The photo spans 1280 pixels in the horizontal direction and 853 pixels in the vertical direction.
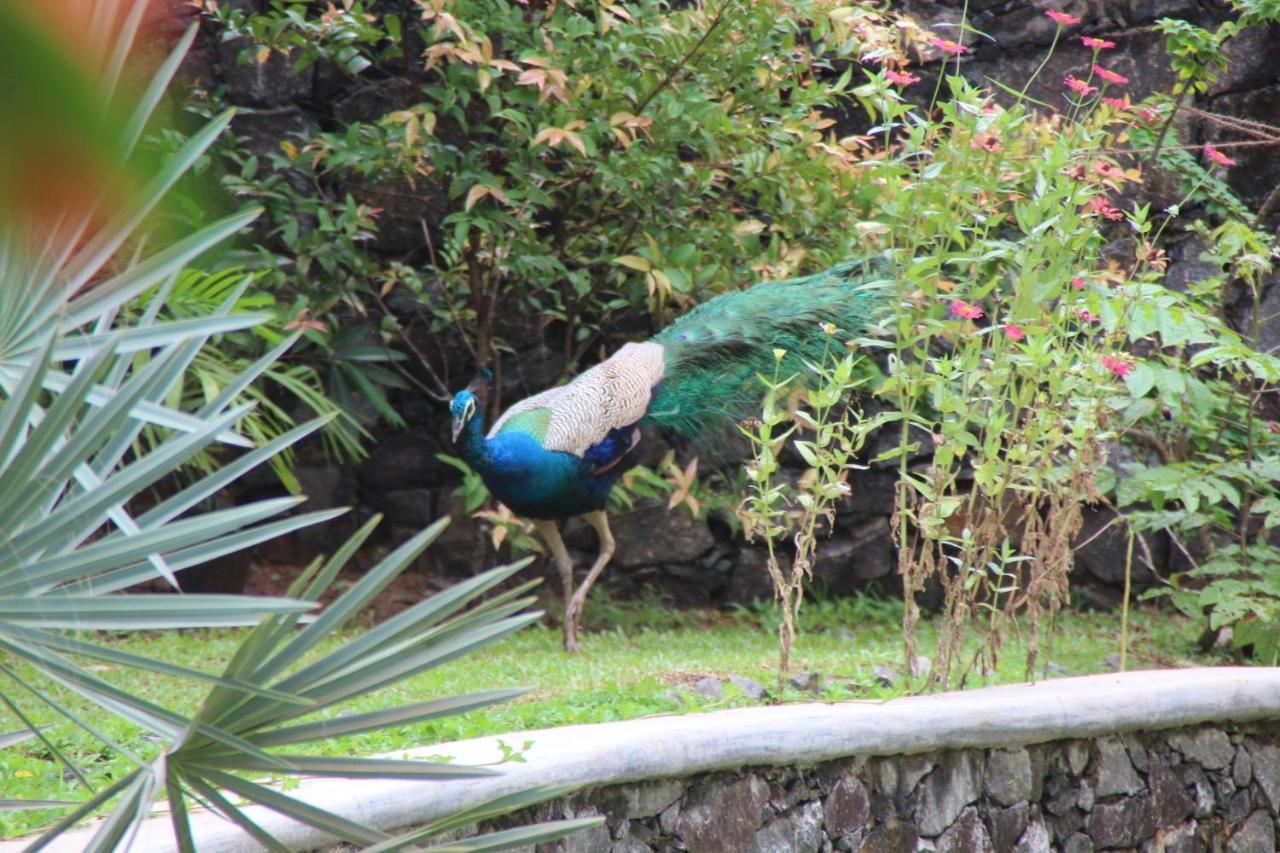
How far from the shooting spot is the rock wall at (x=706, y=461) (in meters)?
7.09

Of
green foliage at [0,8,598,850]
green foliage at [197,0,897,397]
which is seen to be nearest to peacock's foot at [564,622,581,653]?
green foliage at [197,0,897,397]

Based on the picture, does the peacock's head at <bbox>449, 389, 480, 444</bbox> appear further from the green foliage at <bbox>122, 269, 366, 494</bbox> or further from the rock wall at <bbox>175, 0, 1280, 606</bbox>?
the rock wall at <bbox>175, 0, 1280, 606</bbox>

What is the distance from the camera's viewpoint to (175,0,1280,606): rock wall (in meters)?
7.09

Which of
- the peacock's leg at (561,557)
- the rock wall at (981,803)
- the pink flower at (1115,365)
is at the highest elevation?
the pink flower at (1115,365)

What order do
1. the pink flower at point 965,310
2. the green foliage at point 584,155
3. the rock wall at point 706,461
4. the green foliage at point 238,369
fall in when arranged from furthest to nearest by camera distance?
the rock wall at point 706,461, the green foliage at point 584,155, the green foliage at point 238,369, the pink flower at point 965,310

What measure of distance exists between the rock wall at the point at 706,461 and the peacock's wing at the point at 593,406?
1.56 meters

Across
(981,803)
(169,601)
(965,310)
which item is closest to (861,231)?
(965,310)

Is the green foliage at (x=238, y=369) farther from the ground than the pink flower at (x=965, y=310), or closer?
closer

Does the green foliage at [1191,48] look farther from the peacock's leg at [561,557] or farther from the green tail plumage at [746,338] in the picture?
the peacock's leg at [561,557]

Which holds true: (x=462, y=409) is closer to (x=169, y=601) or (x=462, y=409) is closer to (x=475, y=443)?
(x=475, y=443)

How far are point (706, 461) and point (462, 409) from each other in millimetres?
2363

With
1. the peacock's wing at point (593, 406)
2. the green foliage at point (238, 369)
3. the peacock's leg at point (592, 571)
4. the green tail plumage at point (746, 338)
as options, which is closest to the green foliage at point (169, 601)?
the green foliage at point (238, 369)

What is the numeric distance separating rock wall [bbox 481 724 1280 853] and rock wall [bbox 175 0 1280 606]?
3.00 metres

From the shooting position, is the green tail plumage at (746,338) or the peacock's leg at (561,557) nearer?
the green tail plumage at (746,338)
